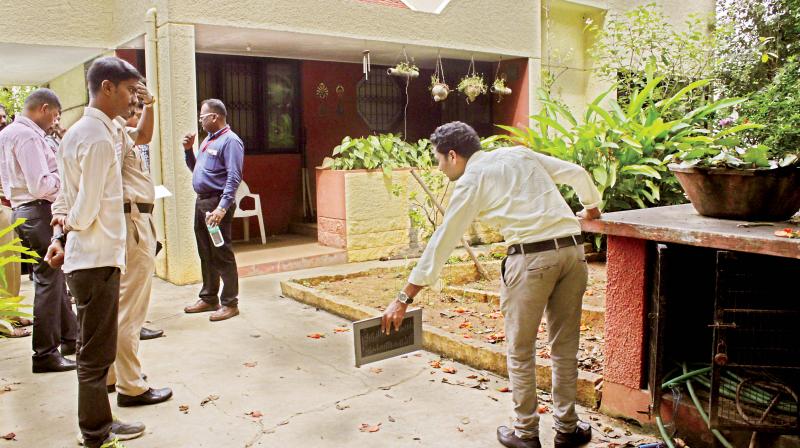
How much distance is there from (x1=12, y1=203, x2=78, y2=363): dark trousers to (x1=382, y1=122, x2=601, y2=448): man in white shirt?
3.08 meters

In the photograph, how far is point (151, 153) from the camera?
8461mm

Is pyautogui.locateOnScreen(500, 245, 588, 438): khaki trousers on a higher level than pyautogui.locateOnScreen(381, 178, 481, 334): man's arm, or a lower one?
lower

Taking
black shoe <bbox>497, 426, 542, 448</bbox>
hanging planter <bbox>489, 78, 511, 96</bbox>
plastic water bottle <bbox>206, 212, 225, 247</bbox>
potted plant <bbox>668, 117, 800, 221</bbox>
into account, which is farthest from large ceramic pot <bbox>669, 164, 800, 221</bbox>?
hanging planter <bbox>489, 78, 511, 96</bbox>

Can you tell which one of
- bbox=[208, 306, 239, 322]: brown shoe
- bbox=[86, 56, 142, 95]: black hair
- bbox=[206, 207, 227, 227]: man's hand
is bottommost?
bbox=[208, 306, 239, 322]: brown shoe

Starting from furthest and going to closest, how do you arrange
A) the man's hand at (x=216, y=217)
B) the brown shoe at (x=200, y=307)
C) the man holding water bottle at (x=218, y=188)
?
the brown shoe at (x=200, y=307) → the man holding water bottle at (x=218, y=188) → the man's hand at (x=216, y=217)

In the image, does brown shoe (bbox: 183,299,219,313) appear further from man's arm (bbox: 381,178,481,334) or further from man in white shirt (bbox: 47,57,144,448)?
man's arm (bbox: 381,178,481,334)

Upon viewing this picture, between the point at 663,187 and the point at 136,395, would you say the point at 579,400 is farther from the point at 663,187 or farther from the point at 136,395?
the point at 663,187

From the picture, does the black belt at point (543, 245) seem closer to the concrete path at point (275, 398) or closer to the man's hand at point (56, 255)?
the concrete path at point (275, 398)

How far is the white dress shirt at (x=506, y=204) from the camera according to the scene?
357cm

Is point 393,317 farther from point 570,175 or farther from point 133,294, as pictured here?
point 133,294

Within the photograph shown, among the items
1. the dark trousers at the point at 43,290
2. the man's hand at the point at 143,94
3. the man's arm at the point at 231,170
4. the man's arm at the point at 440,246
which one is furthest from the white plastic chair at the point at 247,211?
the man's arm at the point at 440,246

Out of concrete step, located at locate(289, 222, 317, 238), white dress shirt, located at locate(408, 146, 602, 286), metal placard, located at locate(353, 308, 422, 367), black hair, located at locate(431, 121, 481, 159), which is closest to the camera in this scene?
metal placard, located at locate(353, 308, 422, 367)

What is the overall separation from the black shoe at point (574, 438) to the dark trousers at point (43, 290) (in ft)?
12.4

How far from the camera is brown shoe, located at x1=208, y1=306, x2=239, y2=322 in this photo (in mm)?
6641
